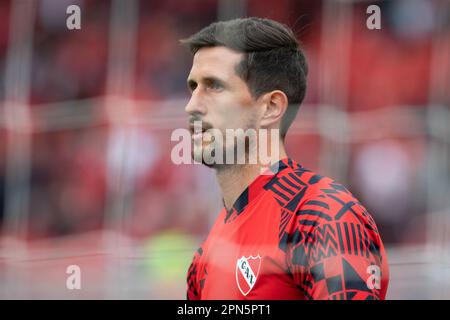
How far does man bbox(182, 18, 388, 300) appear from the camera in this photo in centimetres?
119

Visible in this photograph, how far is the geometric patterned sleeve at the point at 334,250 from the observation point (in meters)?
1.16

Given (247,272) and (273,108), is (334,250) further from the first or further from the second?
(273,108)

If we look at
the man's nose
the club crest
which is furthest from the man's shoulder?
the man's nose

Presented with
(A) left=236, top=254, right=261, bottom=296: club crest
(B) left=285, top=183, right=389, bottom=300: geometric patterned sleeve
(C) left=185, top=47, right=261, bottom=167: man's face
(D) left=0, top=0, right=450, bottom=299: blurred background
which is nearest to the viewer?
(B) left=285, top=183, right=389, bottom=300: geometric patterned sleeve

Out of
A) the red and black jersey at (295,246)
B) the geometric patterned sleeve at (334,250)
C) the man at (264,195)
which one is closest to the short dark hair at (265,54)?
the man at (264,195)

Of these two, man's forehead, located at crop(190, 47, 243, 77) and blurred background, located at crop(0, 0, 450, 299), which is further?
blurred background, located at crop(0, 0, 450, 299)

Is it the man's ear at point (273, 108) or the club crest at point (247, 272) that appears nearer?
the club crest at point (247, 272)

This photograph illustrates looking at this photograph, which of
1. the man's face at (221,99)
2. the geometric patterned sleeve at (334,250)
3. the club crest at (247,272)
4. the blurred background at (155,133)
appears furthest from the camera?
the blurred background at (155,133)

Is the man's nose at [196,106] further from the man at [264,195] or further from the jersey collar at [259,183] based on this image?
the jersey collar at [259,183]

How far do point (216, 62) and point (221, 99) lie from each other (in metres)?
0.08

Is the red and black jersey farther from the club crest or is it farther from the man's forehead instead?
the man's forehead

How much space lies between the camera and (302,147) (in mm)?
2688
